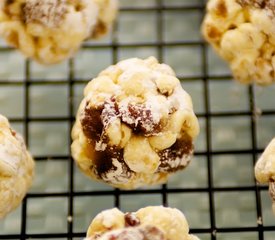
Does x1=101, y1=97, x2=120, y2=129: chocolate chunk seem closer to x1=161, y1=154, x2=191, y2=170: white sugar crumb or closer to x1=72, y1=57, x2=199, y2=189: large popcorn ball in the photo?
x1=72, y1=57, x2=199, y2=189: large popcorn ball

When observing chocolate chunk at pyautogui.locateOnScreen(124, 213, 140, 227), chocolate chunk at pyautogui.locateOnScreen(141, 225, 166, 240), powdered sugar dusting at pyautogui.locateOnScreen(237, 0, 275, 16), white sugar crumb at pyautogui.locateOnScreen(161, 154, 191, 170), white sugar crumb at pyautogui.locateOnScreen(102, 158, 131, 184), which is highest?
powdered sugar dusting at pyautogui.locateOnScreen(237, 0, 275, 16)

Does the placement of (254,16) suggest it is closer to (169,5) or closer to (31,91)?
(169,5)

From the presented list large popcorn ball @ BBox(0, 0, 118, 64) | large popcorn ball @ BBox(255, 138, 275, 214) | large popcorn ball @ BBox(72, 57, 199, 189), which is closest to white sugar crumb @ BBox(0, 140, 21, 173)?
large popcorn ball @ BBox(72, 57, 199, 189)

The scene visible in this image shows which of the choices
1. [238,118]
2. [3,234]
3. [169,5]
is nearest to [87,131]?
[3,234]

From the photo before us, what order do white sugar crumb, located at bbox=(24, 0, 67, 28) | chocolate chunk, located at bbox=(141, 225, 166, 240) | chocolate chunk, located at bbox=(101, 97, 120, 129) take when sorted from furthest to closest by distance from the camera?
white sugar crumb, located at bbox=(24, 0, 67, 28) → chocolate chunk, located at bbox=(101, 97, 120, 129) → chocolate chunk, located at bbox=(141, 225, 166, 240)

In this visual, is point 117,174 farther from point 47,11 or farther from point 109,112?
point 47,11

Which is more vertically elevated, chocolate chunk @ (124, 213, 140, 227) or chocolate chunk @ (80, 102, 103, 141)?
chocolate chunk @ (80, 102, 103, 141)

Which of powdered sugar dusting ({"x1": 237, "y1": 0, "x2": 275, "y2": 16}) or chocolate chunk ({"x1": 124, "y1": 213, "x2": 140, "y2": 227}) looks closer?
chocolate chunk ({"x1": 124, "y1": 213, "x2": 140, "y2": 227})

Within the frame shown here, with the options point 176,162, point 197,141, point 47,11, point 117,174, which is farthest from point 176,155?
point 47,11
